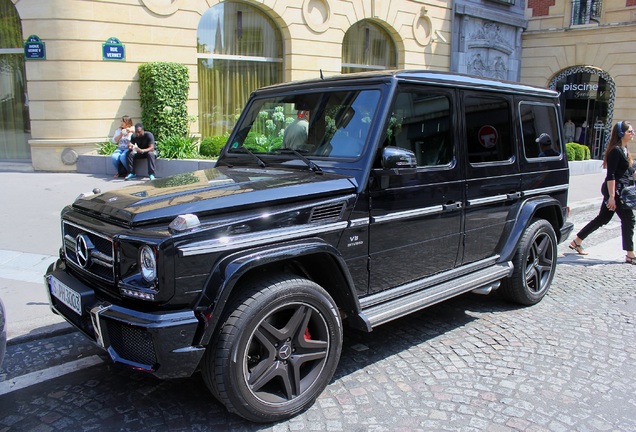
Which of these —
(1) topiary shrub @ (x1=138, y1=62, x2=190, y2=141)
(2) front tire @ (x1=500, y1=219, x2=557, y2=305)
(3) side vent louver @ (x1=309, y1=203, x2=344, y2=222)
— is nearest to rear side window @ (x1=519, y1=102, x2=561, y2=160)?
(2) front tire @ (x1=500, y1=219, x2=557, y2=305)

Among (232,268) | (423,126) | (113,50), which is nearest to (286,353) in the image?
(232,268)

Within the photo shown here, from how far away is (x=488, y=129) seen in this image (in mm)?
4590

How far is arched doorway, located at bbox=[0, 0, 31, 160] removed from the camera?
14.0 m

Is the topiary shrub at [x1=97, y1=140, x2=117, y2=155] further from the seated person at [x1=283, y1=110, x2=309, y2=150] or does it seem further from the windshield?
the seated person at [x1=283, y1=110, x2=309, y2=150]

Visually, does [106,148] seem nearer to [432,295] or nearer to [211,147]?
[211,147]

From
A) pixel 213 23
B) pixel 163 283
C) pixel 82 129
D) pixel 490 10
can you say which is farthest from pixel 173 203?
pixel 490 10

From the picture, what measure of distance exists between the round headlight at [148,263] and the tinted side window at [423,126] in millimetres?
1859

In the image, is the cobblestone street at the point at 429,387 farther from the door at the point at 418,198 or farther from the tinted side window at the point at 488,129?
the tinted side window at the point at 488,129

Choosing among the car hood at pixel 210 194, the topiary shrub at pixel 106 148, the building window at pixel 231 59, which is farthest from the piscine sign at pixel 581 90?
the car hood at pixel 210 194

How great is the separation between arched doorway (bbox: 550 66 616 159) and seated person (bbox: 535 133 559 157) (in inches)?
768

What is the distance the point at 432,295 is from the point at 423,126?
4.21ft

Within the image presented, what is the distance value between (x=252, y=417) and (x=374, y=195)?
1.60m

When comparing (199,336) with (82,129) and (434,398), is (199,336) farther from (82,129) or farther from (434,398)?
(82,129)

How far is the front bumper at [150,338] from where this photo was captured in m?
2.69
